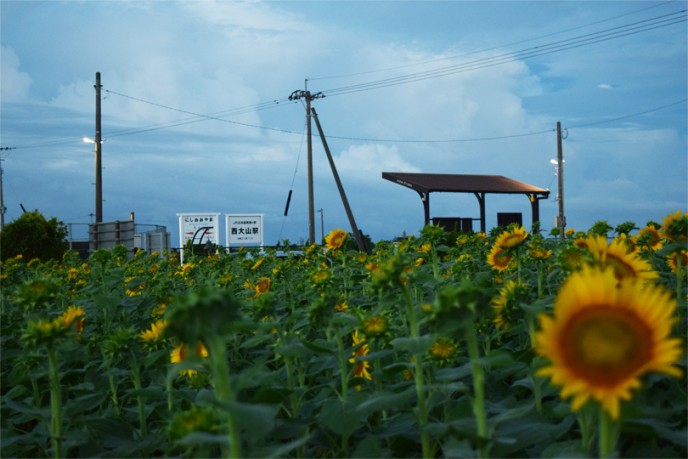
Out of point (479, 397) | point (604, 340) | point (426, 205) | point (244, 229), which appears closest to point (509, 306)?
point (479, 397)

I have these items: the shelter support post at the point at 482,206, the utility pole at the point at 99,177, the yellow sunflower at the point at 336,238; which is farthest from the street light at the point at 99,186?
the yellow sunflower at the point at 336,238

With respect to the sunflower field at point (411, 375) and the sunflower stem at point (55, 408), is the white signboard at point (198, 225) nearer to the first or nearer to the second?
the sunflower field at point (411, 375)

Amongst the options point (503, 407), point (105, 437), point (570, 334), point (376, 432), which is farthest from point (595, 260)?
point (105, 437)

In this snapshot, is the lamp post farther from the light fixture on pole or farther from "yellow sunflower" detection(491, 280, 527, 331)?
"yellow sunflower" detection(491, 280, 527, 331)

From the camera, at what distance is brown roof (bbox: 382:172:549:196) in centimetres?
2511

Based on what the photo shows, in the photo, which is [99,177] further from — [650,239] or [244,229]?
[650,239]

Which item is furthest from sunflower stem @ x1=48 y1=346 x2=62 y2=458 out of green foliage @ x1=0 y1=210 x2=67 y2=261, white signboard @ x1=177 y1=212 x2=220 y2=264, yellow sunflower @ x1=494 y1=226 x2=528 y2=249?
white signboard @ x1=177 y1=212 x2=220 y2=264

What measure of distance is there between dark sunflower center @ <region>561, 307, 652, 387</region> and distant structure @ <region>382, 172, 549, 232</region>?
2175 cm

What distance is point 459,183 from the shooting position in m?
26.7

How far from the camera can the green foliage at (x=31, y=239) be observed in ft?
58.8

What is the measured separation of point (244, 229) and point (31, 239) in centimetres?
1015

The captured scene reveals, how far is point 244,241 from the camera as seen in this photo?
27.4m

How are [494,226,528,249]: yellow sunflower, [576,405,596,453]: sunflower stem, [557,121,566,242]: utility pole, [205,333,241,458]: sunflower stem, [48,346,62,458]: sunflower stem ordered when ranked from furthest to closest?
1. [557,121,566,242]: utility pole
2. [494,226,528,249]: yellow sunflower
3. [48,346,62,458]: sunflower stem
4. [576,405,596,453]: sunflower stem
5. [205,333,241,458]: sunflower stem

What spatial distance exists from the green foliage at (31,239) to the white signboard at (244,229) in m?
8.94
